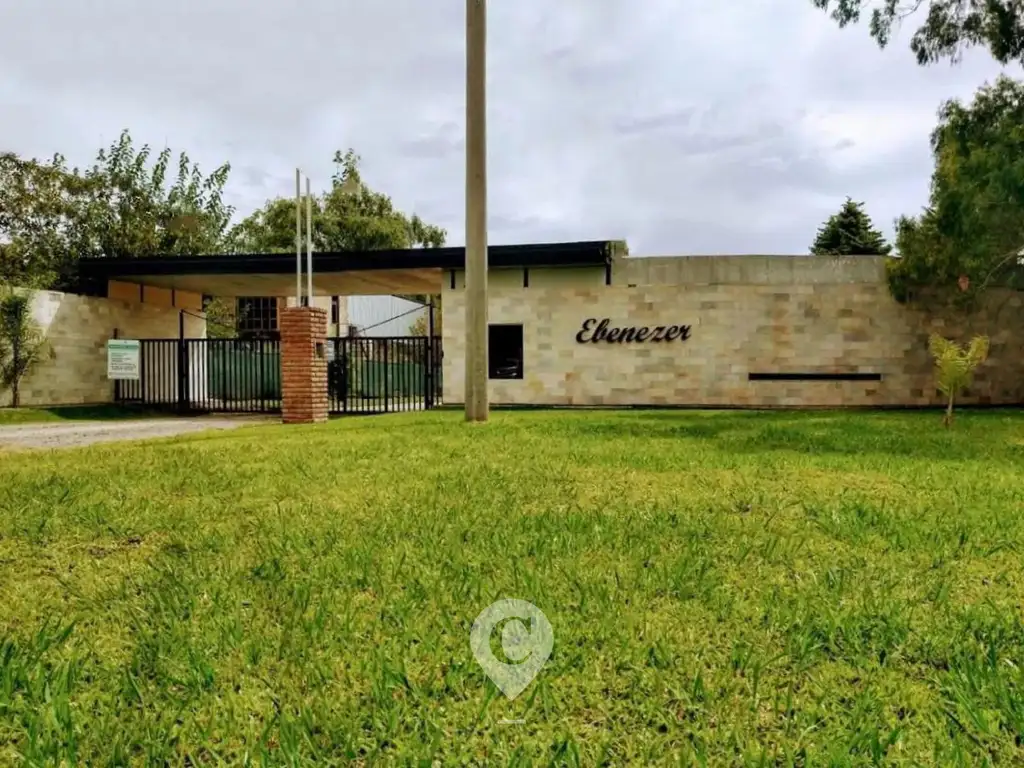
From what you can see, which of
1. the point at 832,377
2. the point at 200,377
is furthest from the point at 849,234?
→ the point at 200,377

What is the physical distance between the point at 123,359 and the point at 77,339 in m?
1.13

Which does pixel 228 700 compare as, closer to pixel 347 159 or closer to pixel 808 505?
pixel 808 505

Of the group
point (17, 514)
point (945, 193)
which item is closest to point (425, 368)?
point (945, 193)

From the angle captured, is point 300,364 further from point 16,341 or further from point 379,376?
point 16,341

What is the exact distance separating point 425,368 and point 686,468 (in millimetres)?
11721

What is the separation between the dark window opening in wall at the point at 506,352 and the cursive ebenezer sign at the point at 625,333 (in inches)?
57.1

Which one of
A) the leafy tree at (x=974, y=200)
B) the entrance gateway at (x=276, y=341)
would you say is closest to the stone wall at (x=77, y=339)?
the entrance gateway at (x=276, y=341)

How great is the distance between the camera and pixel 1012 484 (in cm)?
484

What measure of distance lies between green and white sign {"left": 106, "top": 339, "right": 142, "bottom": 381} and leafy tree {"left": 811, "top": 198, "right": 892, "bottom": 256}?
101 feet

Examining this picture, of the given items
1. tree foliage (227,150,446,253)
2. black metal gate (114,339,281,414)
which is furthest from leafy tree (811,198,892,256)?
black metal gate (114,339,281,414)

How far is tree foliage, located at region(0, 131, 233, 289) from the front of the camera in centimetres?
2134

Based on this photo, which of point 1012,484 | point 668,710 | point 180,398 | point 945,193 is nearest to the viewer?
point 668,710

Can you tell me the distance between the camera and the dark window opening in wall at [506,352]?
634 inches

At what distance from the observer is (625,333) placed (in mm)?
15664
